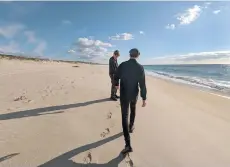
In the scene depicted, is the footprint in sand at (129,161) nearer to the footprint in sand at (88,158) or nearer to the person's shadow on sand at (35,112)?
the footprint in sand at (88,158)

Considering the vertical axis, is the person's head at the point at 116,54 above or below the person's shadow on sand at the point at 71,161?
above

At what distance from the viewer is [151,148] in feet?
14.9

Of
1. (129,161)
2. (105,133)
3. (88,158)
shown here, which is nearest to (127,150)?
(129,161)

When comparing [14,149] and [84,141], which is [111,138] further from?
[14,149]

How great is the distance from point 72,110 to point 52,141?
2.39 m

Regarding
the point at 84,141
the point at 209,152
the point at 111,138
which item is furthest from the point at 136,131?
the point at 209,152

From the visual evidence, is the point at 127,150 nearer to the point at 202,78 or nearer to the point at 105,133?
the point at 105,133

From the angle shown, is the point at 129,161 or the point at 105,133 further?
the point at 105,133

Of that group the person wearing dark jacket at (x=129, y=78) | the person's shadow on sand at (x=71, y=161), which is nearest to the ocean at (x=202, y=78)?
the person wearing dark jacket at (x=129, y=78)

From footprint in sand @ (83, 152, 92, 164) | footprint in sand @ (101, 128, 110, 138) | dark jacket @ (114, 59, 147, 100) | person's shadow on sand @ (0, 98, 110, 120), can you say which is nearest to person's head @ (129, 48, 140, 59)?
dark jacket @ (114, 59, 147, 100)

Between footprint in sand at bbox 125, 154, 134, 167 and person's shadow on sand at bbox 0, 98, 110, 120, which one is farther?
person's shadow on sand at bbox 0, 98, 110, 120

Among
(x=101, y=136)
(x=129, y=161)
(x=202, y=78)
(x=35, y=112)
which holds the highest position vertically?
(x=35, y=112)

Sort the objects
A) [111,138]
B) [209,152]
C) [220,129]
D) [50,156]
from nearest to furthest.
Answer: [50,156] → [209,152] → [111,138] → [220,129]

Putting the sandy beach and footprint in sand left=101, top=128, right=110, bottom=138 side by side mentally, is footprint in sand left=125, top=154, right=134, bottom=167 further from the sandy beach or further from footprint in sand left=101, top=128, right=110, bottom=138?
footprint in sand left=101, top=128, right=110, bottom=138
